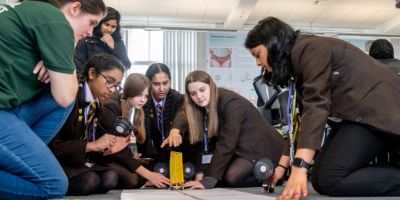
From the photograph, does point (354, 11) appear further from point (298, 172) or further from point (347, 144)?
point (298, 172)

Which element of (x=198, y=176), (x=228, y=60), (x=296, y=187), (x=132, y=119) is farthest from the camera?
(x=228, y=60)

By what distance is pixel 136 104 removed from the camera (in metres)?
2.60

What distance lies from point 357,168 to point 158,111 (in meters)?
1.43

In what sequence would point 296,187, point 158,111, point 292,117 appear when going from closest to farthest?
point 296,187 < point 292,117 < point 158,111

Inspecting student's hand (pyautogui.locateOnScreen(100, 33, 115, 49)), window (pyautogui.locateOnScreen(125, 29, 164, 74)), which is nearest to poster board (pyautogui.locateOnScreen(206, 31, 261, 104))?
window (pyautogui.locateOnScreen(125, 29, 164, 74))

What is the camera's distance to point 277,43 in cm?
164

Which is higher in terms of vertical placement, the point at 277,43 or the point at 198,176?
the point at 277,43

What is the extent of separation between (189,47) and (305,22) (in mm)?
2201

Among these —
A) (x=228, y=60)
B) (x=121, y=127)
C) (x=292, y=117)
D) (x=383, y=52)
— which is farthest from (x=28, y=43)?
(x=228, y=60)

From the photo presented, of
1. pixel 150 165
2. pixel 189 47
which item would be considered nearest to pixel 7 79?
pixel 150 165

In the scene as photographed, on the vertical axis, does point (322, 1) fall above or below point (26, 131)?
above

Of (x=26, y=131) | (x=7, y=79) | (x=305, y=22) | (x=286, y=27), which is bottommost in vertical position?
(x=26, y=131)

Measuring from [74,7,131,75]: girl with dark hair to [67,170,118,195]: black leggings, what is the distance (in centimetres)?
90

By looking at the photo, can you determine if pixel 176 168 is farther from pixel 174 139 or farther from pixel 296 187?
pixel 296 187
